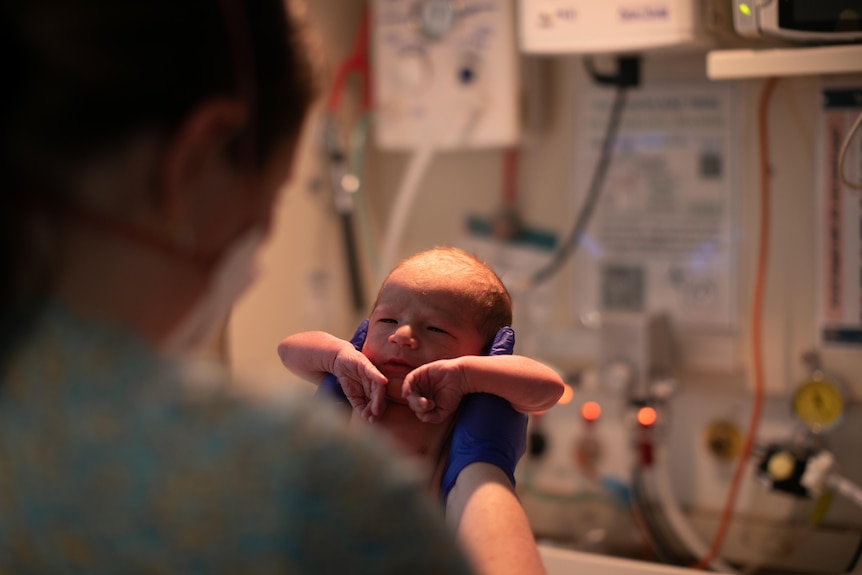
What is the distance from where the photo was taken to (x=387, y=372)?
4.19 feet

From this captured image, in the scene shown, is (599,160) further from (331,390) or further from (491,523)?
(491,523)

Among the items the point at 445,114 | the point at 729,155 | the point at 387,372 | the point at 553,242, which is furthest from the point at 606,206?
the point at 387,372

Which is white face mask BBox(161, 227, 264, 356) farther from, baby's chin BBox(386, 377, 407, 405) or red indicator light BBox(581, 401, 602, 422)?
red indicator light BBox(581, 401, 602, 422)

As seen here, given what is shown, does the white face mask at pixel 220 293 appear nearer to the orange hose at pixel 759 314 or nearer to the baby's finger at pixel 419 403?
the baby's finger at pixel 419 403

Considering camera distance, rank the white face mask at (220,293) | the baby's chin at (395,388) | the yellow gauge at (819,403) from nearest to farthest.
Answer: the white face mask at (220,293) → the baby's chin at (395,388) → the yellow gauge at (819,403)

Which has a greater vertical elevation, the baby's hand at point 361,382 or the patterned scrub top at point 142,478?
the patterned scrub top at point 142,478

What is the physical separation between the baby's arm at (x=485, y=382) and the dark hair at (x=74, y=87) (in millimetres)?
613

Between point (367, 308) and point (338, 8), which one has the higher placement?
point (338, 8)

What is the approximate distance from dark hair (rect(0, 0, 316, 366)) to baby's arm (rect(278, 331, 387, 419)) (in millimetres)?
645

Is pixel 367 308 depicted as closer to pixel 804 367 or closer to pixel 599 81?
pixel 599 81

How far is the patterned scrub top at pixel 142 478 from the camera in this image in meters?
0.59

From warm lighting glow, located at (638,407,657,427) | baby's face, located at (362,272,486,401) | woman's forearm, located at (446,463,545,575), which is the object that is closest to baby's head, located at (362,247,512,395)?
baby's face, located at (362,272,486,401)

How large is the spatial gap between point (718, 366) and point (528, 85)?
71 centimetres

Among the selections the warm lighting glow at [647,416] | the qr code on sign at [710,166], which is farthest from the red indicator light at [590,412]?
the qr code on sign at [710,166]
